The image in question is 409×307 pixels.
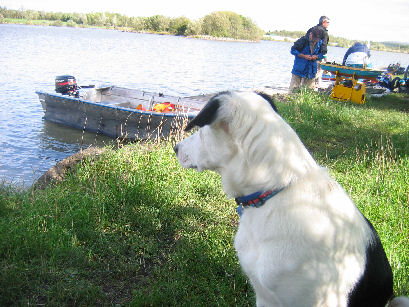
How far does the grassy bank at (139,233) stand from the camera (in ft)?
10.9

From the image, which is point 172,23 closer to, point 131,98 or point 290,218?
point 131,98

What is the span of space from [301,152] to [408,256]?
2.32 meters

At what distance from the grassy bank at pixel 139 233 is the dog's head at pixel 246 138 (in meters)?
1.56

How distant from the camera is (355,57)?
43.7ft

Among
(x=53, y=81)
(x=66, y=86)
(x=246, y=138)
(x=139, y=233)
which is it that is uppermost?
(x=246, y=138)

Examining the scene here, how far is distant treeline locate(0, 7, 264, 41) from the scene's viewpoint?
295 feet

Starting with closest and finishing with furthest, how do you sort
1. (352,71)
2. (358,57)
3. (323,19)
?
(323,19) → (352,71) → (358,57)

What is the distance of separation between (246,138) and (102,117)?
1211cm

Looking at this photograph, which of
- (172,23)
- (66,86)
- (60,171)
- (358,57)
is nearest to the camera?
(60,171)

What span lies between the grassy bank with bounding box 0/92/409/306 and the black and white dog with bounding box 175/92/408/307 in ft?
4.09

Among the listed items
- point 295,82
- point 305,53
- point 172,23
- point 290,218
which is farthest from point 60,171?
point 172,23

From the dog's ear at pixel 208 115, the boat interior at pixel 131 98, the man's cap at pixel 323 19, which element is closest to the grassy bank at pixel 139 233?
the dog's ear at pixel 208 115

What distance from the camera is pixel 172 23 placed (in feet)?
302

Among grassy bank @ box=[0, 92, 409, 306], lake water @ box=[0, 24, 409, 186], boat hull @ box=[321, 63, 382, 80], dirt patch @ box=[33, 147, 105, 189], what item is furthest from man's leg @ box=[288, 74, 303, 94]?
dirt patch @ box=[33, 147, 105, 189]
